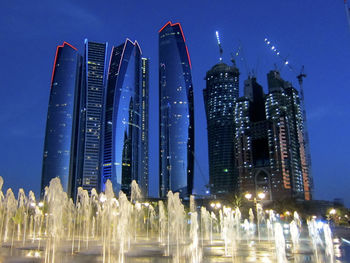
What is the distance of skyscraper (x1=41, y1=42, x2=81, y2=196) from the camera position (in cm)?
17488

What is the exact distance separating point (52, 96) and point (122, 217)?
165 meters

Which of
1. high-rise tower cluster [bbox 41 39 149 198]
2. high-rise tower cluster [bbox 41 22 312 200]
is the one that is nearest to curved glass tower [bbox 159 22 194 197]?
high-rise tower cluster [bbox 41 22 312 200]

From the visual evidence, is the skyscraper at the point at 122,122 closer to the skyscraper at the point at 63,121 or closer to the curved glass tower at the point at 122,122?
the curved glass tower at the point at 122,122

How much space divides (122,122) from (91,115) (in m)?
24.1

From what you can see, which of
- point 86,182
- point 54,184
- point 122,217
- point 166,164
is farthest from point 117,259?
point 166,164

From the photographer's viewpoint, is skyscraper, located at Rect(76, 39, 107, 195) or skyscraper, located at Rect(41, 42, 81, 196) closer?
skyscraper, located at Rect(41, 42, 81, 196)

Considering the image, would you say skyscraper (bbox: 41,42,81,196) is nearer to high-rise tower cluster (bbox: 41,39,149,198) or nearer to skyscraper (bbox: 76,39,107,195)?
high-rise tower cluster (bbox: 41,39,149,198)

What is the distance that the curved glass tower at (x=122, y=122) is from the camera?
17000 centimetres

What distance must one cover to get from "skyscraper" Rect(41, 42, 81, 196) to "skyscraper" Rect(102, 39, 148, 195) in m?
21.6

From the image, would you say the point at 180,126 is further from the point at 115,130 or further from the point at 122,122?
the point at 115,130

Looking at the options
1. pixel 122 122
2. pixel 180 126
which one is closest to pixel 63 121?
pixel 122 122

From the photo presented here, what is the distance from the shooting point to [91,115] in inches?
7293

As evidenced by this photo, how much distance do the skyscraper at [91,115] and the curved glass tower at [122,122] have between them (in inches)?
387

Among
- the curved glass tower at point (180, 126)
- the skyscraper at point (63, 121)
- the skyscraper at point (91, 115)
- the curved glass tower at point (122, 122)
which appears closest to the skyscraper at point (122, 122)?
the curved glass tower at point (122, 122)
